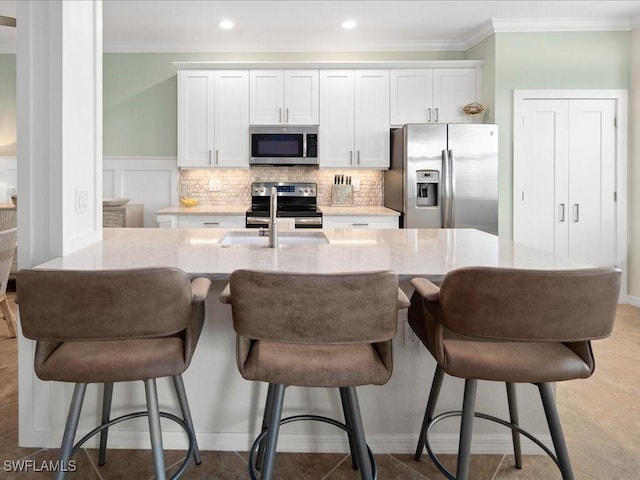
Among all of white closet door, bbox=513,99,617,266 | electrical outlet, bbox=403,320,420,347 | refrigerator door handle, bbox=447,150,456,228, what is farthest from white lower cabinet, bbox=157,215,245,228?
electrical outlet, bbox=403,320,420,347

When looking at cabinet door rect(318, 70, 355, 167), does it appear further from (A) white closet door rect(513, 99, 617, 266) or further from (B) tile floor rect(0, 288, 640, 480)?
(B) tile floor rect(0, 288, 640, 480)

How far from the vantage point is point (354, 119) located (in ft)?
15.6

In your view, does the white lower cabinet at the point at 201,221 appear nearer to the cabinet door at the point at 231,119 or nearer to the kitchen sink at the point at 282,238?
the cabinet door at the point at 231,119

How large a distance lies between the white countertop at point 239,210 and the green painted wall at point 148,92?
31.1 inches

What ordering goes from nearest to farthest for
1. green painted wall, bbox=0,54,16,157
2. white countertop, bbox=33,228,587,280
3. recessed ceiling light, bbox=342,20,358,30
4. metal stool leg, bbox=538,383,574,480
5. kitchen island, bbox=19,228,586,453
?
metal stool leg, bbox=538,383,574,480 → white countertop, bbox=33,228,587,280 → kitchen island, bbox=19,228,586,453 → recessed ceiling light, bbox=342,20,358,30 → green painted wall, bbox=0,54,16,157

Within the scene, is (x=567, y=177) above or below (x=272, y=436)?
above

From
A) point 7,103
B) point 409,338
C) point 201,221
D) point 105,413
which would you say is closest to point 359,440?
point 409,338

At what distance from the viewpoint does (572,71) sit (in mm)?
4504

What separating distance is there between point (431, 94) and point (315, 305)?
401 centimetres

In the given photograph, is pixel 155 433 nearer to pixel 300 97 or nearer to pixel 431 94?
pixel 300 97

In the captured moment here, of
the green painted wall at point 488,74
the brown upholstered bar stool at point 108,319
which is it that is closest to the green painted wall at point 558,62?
the green painted wall at point 488,74

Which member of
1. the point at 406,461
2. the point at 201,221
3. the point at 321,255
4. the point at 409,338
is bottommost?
the point at 406,461

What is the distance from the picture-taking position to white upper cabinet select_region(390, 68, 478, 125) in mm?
4707

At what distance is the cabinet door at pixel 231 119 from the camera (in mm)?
4711
